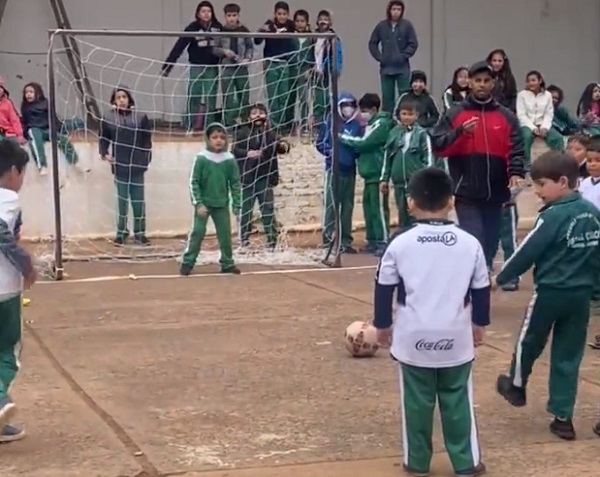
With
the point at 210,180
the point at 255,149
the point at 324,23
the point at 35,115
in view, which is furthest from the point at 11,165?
the point at 324,23

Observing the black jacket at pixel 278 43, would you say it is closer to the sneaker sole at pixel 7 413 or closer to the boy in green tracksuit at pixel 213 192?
the boy in green tracksuit at pixel 213 192

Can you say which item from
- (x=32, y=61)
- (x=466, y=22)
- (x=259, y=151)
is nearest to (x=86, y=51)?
(x=32, y=61)

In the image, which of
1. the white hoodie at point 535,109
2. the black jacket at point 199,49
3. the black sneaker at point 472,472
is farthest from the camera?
the white hoodie at point 535,109

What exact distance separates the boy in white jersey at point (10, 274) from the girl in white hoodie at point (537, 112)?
1027 centimetres

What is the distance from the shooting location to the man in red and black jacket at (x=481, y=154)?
880 centimetres

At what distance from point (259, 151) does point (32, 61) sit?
15.8 ft

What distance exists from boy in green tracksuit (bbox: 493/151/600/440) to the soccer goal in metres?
6.59

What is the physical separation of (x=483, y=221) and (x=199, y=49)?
647cm

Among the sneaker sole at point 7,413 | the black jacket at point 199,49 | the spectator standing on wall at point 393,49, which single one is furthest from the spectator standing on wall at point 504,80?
the sneaker sole at point 7,413

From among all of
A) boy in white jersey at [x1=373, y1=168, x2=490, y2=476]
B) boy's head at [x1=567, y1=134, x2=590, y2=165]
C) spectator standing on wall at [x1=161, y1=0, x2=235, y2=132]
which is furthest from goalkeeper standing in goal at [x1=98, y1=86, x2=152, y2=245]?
boy in white jersey at [x1=373, y1=168, x2=490, y2=476]

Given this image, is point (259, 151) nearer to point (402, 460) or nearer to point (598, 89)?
point (598, 89)

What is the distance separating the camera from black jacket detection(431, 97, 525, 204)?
8828 millimetres

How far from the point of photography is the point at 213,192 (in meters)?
11.5

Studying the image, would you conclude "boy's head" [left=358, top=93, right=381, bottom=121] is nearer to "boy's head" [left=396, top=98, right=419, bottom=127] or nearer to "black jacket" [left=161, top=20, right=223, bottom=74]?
"boy's head" [left=396, top=98, right=419, bottom=127]
